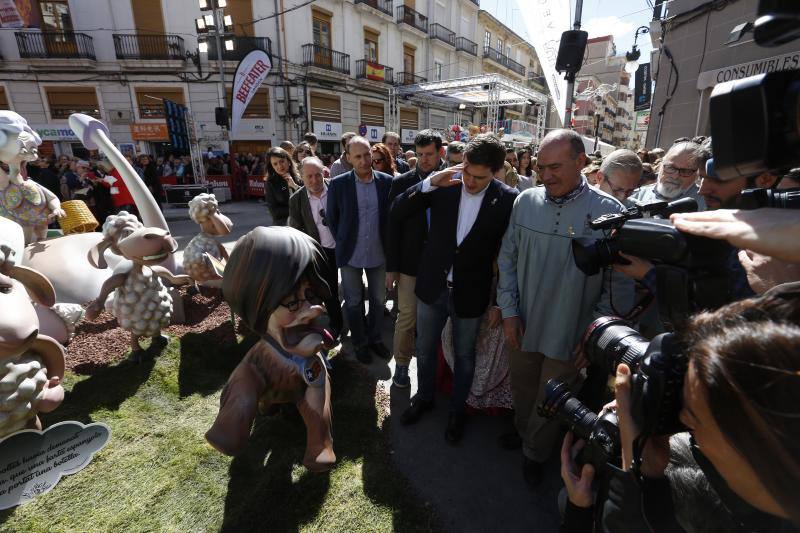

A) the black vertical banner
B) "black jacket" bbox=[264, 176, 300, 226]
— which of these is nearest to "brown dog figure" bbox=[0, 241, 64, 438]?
"black jacket" bbox=[264, 176, 300, 226]

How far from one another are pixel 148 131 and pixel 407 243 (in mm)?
17808

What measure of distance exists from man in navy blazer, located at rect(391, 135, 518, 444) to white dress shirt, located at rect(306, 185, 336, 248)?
124 centimetres

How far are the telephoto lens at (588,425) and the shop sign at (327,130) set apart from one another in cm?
1834

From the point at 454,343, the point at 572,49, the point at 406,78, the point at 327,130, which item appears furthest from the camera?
the point at 406,78

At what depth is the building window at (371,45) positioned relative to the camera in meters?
20.0

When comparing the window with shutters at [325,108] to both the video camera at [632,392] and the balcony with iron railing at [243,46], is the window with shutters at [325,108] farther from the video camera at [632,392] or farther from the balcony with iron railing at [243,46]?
the video camera at [632,392]

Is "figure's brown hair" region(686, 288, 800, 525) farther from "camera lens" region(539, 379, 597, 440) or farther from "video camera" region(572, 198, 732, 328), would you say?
"camera lens" region(539, 379, 597, 440)

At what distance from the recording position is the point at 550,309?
2.01m

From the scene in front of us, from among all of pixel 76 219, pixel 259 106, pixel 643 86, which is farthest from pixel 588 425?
pixel 259 106

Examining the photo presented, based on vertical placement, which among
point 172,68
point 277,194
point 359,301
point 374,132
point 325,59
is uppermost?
point 325,59

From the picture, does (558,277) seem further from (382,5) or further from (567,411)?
(382,5)

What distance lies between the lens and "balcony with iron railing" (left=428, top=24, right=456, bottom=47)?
920 inches

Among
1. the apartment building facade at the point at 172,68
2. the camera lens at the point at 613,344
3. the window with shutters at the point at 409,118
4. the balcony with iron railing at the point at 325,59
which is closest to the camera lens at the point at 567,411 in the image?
the camera lens at the point at 613,344

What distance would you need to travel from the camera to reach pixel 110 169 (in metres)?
7.66
